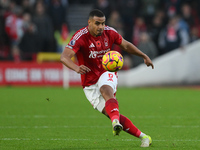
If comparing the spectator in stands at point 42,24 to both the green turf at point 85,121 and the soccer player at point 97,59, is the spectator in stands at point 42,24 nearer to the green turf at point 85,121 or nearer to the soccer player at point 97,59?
the green turf at point 85,121

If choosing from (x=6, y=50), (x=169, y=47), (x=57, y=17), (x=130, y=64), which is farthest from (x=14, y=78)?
(x=169, y=47)

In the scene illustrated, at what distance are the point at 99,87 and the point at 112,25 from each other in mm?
13088

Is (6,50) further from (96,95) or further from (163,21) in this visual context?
(96,95)

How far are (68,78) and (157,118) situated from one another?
9.03 meters

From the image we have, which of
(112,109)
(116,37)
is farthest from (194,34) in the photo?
(112,109)

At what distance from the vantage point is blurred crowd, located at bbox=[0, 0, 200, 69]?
1972 centimetres

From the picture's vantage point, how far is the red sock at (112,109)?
713 centimetres

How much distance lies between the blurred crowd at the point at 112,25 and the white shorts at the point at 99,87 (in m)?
12.0

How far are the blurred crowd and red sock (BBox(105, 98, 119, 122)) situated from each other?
41.3 ft

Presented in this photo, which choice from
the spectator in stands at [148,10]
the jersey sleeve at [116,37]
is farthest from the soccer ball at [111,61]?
the spectator in stands at [148,10]

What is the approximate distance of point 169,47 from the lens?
802 inches

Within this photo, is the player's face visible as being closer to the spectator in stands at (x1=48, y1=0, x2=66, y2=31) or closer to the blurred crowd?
the blurred crowd

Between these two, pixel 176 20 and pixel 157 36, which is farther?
pixel 157 36

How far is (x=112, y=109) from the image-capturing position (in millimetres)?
7184
